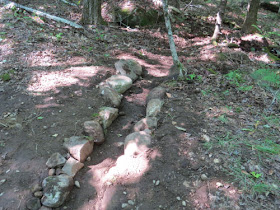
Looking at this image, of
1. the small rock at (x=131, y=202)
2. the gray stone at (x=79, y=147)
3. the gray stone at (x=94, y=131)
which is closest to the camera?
the small rock at (x=131, y=202)

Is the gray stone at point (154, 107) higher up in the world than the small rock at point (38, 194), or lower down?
higher up

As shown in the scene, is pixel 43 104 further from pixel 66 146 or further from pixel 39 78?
pixel 66 146

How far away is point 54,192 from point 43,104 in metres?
2.18

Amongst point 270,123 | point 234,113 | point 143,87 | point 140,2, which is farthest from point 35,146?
point 140,2

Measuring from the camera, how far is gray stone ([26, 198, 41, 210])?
2.45m

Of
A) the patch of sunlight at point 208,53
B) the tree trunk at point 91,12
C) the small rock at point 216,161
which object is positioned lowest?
the small rock at point 216,161

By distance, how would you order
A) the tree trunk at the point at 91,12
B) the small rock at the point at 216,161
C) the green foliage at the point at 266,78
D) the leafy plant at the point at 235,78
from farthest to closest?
1. the tree trunk at the point at 91,12
2. the leafy plant at the point at 235,78
3. the green foliage at the point at 266,78
4. the small rock at the point at 216,161

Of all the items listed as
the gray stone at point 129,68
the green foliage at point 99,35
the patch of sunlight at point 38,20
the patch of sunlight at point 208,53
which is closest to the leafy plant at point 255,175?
the gray stone at point 129,68

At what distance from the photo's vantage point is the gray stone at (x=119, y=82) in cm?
485

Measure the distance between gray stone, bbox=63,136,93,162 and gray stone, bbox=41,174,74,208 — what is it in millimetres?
433

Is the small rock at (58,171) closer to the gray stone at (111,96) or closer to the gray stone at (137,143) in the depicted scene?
the gray stone at (137,143)

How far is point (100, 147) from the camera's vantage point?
142 inches

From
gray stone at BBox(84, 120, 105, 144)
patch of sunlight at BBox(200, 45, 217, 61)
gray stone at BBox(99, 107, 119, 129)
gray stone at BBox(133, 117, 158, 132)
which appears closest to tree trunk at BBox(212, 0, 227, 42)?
patch of sunlight at BBox(200, 45, 217, 61)

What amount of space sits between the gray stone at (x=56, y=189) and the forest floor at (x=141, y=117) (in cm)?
15
